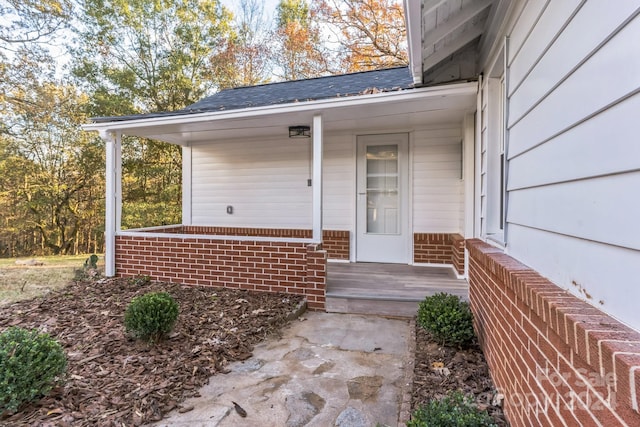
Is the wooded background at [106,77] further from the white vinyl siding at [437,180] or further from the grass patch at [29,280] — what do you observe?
the white vinyl siding at [437,180]

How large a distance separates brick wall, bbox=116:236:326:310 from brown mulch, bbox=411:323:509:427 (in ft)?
5.36

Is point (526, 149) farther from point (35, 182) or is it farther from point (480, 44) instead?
point (35, 182)

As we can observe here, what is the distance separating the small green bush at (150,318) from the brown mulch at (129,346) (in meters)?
0.10

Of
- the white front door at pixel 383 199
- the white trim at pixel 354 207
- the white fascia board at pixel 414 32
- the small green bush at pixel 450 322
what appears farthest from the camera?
the white trim at pixel 354 207

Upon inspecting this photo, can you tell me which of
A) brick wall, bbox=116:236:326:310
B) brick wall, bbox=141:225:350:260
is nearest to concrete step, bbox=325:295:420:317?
brick wall, bbox=116:236:326:310

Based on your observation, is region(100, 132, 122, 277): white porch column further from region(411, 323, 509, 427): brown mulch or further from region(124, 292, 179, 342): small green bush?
region(411, 323, 509, 427): brown mulch

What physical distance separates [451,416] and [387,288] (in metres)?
2.66

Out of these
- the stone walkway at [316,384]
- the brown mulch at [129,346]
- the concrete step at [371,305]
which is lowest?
the stone walkway at [316,384]

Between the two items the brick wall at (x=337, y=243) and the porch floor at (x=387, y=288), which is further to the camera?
the brick wall at (x=337, y=243)

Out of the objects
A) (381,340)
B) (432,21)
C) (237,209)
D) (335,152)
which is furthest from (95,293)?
(432,21)

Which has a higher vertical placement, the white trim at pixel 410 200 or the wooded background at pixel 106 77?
the wooded background at pixel 106 77

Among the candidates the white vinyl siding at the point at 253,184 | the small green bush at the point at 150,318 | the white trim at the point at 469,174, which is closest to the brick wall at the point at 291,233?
the white vinyl siding at the point at 253,184

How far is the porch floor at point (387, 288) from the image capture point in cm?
380

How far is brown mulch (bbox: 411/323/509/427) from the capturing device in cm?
201
